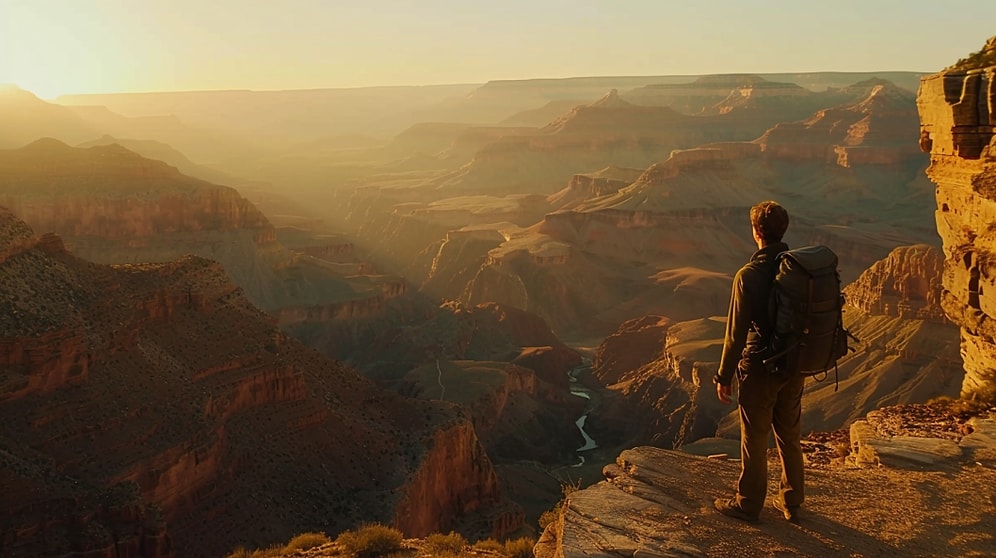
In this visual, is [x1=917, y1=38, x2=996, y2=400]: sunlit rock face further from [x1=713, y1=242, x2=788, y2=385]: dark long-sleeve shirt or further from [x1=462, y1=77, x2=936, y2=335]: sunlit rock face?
[x1=462, y1=77, x2=936, y2=335]: sunlit rock face

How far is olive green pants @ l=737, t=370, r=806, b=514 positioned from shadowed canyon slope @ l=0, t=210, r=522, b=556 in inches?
661

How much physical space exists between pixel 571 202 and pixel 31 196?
8351cm

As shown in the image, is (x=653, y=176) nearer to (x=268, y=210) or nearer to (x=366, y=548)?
(x=268, y=210)

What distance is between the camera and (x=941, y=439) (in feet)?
38.5

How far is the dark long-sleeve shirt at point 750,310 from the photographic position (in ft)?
27.8

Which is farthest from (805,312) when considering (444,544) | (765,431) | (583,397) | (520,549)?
(583,397)

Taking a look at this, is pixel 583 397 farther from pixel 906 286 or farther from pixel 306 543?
pixel 306 543

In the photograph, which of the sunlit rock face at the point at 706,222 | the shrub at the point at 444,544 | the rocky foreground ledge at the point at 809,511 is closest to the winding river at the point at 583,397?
the sunlit rock face at the point at 706,222

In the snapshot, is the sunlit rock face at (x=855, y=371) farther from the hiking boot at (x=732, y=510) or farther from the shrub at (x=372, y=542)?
the hiking boot at (x=732, y=510)

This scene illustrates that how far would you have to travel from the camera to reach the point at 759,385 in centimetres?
870

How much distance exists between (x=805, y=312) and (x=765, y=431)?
4.84ft

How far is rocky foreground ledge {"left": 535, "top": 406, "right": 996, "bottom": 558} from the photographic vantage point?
27.9 ft

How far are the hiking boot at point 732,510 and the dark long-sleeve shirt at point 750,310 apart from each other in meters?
1.38

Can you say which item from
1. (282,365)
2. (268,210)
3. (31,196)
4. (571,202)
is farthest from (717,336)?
(268,210)
